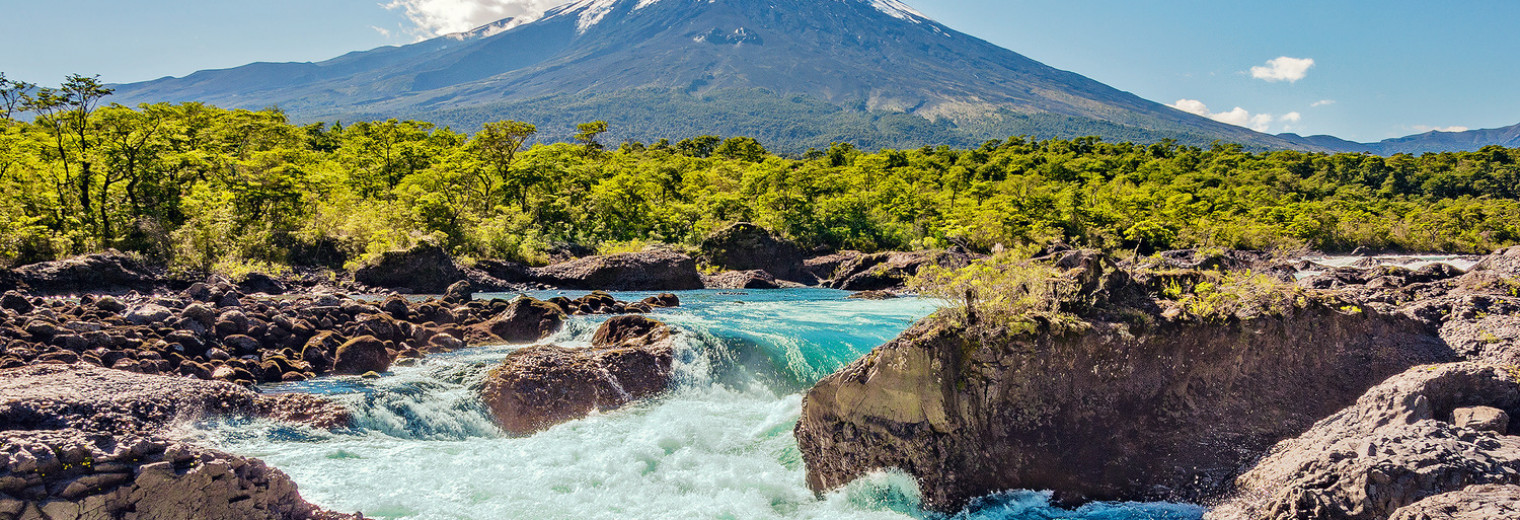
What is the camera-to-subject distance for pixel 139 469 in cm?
453

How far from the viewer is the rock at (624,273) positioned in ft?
88.3

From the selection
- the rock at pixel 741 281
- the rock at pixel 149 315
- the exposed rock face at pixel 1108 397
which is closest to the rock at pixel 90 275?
the rock at pixel 149 315

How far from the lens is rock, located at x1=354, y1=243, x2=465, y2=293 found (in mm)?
23047

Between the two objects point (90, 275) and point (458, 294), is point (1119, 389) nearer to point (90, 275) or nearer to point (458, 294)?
point (458, 294)

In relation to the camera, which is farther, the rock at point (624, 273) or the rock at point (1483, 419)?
the rock at point (624, 273)

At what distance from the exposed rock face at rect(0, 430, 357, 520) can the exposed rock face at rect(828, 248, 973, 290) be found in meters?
23.3

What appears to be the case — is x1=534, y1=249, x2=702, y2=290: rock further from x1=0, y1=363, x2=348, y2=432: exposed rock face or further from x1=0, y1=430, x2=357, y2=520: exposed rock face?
x1=0, y1=430, x2=357, y2=520: exposed rock face

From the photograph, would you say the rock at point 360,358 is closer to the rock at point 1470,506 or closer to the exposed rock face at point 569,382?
the exposed rock face at point 569,382

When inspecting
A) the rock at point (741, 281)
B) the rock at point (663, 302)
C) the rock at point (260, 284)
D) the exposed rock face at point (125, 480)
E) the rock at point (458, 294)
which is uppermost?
the exposed rock face at point (125, 480)

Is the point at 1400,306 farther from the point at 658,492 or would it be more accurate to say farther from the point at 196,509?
the point at 196,509

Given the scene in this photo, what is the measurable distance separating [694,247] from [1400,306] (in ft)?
91.6

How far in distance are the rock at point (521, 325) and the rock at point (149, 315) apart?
4.94m

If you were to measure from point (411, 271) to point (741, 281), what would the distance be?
11.8 m

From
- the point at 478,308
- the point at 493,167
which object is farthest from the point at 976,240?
the point at 478,308
